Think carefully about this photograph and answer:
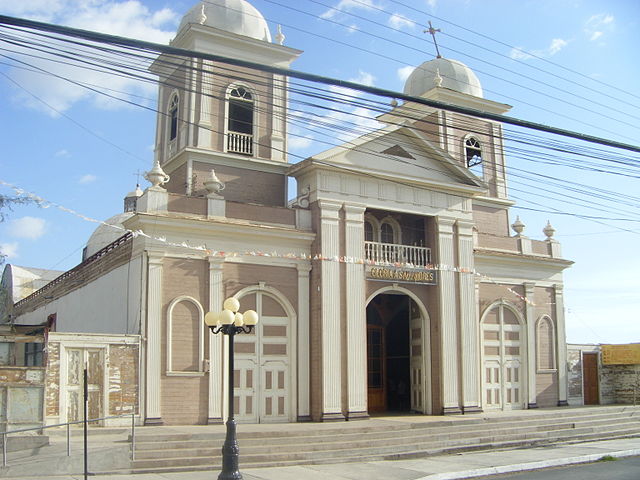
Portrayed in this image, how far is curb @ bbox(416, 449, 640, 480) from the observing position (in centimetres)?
1587

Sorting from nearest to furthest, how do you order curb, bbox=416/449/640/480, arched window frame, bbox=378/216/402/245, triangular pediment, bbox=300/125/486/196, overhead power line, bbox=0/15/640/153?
overhead power line, bbox=0/15/640/153, curb, bbox=416/449/640/480, triangular pediment, bbox=300/125/486/196, arched window frame, bbox=378/216/402/245

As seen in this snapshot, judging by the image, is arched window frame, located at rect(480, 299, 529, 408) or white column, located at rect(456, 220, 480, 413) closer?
white column, located at rect(456, 220, 480, 413)

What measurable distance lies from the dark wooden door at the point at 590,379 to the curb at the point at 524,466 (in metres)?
11.4

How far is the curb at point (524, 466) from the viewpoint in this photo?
15873 millimetres

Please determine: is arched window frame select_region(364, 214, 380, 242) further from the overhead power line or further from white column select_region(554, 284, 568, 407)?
the overhead power line

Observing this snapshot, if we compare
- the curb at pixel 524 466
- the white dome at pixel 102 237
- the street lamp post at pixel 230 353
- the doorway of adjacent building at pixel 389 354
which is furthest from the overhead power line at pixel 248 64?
the white dome at pixel 102 237

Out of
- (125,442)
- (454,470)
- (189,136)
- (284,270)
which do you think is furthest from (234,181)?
(454,470)

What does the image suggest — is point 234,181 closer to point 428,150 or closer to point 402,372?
point 428,150

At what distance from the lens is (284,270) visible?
77.0 ft

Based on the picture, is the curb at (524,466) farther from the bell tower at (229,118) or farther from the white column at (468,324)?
the bell tower at (229,118)

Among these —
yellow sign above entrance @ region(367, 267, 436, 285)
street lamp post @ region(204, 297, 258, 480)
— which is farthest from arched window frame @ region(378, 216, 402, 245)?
street lamp post @ region(204, 297, 258, 480)

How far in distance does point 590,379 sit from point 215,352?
17122mm

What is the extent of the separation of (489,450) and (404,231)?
9.03m

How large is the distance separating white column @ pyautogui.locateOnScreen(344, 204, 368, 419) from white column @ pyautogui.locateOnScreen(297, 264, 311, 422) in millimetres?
Answer: 1256
